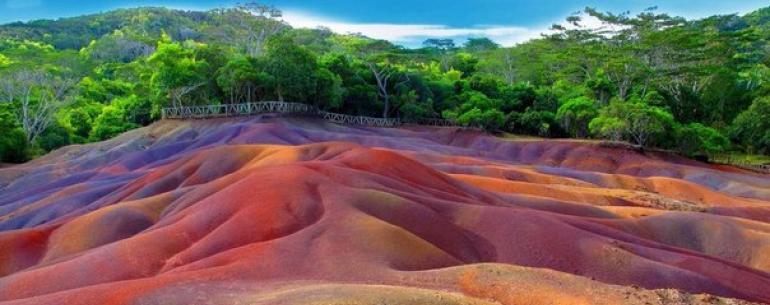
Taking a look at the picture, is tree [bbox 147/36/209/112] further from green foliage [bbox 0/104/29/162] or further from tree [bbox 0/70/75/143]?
tree [bbox 0/70/75/143]

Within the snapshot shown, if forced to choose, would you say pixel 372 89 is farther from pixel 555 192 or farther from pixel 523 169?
pixel 555 192

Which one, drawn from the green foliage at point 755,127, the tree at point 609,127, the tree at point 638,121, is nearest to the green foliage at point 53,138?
the tree at point 609,127

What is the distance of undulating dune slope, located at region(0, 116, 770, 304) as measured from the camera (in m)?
19.4

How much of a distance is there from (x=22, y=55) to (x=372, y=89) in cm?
4962

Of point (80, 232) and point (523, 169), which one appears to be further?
point (523, 169)

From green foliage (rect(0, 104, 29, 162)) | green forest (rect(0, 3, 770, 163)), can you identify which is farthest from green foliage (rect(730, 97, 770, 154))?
green foliage (rect(0, 104, 29, 162))

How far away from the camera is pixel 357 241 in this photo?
2333 cm

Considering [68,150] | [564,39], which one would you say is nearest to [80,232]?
[68,150]

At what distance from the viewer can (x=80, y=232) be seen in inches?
1213

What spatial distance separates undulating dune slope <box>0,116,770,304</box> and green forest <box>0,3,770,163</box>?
28901 mm

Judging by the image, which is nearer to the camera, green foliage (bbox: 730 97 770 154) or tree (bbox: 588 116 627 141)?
tree (bbox: 588 116 627 141)

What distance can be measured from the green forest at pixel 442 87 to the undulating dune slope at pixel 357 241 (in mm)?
28901

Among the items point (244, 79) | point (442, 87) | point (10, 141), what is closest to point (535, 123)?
point (442, 87)

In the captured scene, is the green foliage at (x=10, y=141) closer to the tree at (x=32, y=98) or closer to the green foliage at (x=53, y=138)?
the green foliage at (x=53, y=138)
